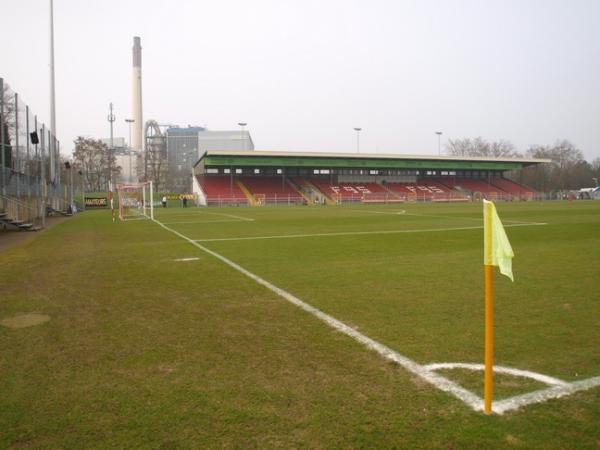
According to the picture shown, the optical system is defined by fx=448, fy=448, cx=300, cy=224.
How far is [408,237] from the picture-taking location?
625 inches

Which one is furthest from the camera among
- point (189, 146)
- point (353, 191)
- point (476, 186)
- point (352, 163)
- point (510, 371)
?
point (189, 146)

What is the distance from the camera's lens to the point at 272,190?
202ft

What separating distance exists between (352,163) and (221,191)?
19.8m

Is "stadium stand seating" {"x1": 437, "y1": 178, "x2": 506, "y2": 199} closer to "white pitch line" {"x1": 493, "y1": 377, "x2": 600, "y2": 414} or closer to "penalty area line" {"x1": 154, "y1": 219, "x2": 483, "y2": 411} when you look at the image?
"penalty area line" {"x1": 154, "y1": 219, "x2": 483, "y2": 411}

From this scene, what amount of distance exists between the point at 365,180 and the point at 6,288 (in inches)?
2516

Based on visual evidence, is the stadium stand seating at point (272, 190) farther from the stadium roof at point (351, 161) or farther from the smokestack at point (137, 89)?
the smokestack at point (137, 89)

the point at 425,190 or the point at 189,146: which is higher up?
the point at 189,146

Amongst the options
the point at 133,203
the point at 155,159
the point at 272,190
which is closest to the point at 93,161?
the point at 155,159

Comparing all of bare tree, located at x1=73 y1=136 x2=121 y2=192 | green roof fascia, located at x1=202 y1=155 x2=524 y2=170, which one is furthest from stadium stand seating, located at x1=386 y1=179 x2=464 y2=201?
bare tree, located at x1=73 y1=136 x2=121 y2=192

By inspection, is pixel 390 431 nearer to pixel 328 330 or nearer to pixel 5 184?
pixel 328 330

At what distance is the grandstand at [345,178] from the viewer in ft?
193

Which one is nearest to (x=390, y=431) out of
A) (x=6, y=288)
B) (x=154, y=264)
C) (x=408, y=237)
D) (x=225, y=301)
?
(x=225, y=301)

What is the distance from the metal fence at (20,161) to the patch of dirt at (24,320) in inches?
654

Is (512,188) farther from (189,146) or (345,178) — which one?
(189,146)
